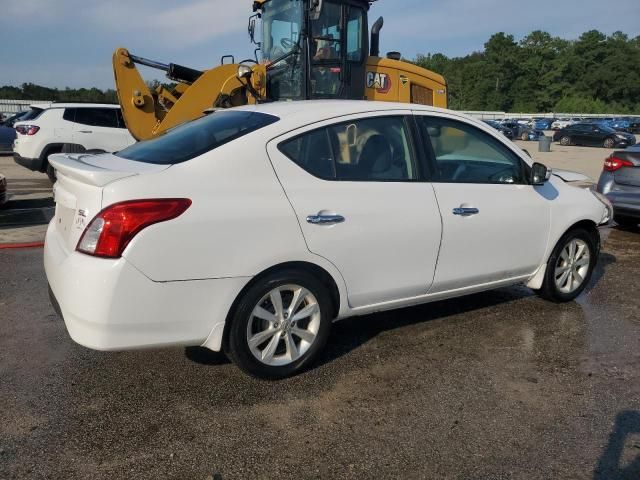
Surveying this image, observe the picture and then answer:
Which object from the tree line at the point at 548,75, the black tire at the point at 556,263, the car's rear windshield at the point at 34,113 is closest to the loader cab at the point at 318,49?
the black tire at the point at 556,263

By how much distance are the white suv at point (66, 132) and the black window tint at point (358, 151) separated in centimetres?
918

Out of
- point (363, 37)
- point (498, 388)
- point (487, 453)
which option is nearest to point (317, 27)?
point (363, 37)

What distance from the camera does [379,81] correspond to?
9.09 m

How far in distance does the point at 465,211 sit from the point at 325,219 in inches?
46.1

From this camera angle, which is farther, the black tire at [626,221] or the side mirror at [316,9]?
the black tire at [626,221]

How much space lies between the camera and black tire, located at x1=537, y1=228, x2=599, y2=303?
4.72 metres

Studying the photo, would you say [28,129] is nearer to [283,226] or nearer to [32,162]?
[32,162]

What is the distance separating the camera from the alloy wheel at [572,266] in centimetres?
484

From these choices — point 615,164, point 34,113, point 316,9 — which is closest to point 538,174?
point 615,164

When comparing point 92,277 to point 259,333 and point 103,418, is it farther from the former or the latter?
point 259,333

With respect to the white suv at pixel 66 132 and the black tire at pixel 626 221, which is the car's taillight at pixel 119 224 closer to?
the black tire at pixel 626 221

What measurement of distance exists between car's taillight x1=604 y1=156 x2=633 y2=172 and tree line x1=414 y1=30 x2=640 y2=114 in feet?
317

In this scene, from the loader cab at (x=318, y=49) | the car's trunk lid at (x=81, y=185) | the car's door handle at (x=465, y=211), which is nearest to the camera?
the car's trunk lid at (x=81, y=185)

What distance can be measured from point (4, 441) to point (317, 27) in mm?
7170
